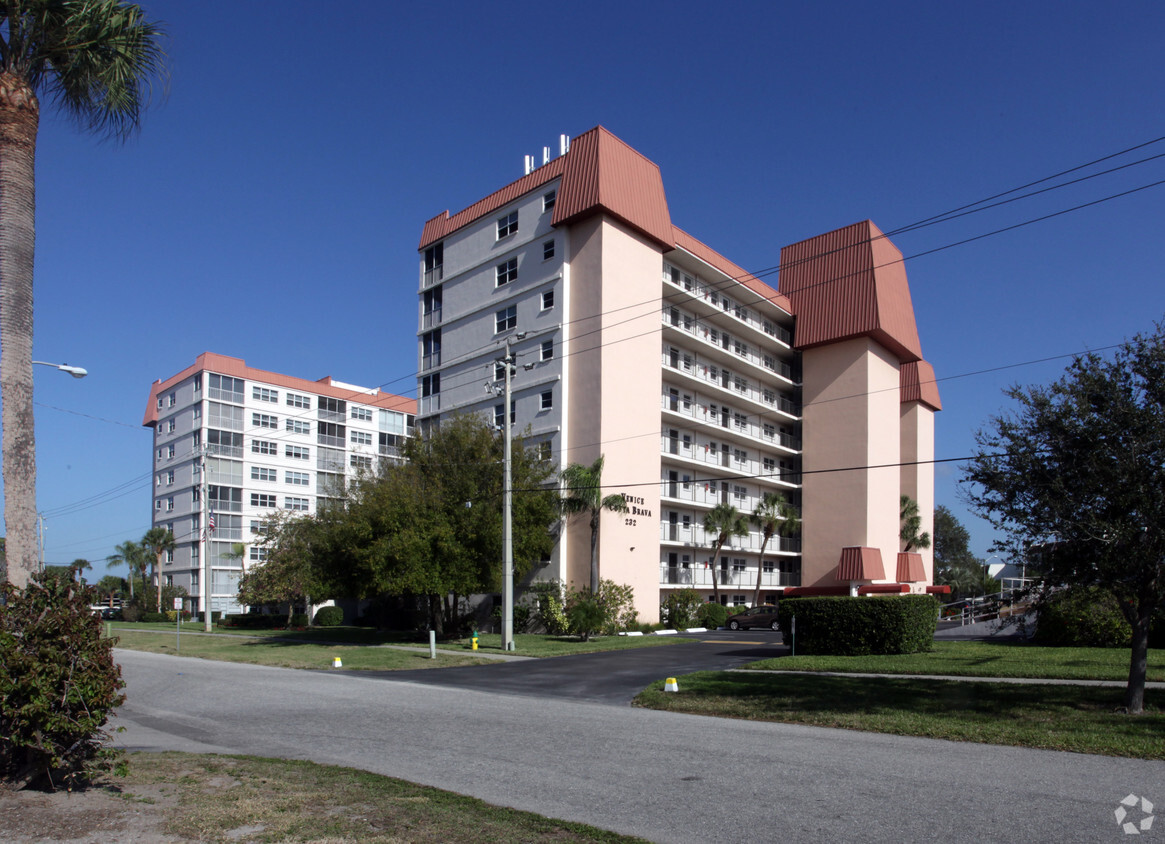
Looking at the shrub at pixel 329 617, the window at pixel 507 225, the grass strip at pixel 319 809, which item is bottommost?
the shrub at pixel 329 617

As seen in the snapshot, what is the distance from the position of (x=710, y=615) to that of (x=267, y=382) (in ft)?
180

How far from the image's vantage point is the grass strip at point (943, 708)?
11.3 m

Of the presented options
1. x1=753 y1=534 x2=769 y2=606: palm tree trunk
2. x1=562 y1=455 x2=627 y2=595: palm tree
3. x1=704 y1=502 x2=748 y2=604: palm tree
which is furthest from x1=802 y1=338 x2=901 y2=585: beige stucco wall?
x1=562 y1=455 x2=627 y2=595: palm tree

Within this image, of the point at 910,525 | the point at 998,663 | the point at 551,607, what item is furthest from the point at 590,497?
the point at 910,525

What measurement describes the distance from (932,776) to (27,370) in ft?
40.8

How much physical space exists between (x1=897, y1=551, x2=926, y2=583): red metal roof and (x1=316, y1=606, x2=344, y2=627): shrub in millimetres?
40882

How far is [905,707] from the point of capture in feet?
46.9

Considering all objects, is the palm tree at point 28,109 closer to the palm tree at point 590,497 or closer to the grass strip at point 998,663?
the grass strip at point 998,663

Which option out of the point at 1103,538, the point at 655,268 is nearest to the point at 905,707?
the point at 1103,538

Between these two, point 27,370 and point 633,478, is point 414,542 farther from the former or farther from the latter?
point 27,370

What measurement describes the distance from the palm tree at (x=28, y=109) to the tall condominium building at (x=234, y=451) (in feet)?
205

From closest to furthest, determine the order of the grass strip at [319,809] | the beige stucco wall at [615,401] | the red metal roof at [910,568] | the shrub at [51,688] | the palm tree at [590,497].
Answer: the grass strip at [319,809]
the shrub at [51,688]
the palm tree at [590,497]
the beige stucco wall at [615,401]
the red metal roof at [910,568]

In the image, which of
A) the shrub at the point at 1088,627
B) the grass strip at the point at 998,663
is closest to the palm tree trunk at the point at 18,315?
the grass strip at the point at 998,663

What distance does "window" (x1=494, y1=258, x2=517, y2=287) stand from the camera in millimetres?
46219
